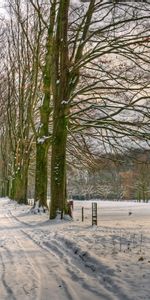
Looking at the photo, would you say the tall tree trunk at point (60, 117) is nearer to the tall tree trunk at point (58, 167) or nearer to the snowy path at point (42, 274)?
the tall tree trunk at point (58, 167)

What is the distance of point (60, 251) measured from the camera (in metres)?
10.6

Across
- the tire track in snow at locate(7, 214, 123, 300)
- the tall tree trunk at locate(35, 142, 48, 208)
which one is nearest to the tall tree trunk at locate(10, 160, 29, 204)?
the tall tree trunk at locate(35, 142, 48, 208)

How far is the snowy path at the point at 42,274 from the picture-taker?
6605 millimetres

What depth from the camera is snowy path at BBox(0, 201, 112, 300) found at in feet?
21.7

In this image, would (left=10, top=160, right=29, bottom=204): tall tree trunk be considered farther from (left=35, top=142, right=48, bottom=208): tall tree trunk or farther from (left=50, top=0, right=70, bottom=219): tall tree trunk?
(left=50, top=0, right=70, bottom=219): tall tree trunk

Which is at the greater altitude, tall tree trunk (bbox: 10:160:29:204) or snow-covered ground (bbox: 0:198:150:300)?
tall tree trunk (bbox: 10:160:29:204)

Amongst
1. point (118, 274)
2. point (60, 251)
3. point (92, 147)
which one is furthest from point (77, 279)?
point (92, 147)

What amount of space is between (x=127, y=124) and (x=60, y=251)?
9.51 meters

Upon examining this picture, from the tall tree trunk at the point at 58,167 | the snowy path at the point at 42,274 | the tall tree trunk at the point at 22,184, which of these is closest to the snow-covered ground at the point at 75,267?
the snowy path at the point at 42,274

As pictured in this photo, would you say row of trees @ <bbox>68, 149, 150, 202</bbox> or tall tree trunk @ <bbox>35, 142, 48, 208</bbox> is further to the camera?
tall tree trunk @ <bbox>35, 142, 48, 208</bbox>

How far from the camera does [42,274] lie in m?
8.10

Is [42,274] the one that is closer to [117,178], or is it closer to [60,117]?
[60,117]

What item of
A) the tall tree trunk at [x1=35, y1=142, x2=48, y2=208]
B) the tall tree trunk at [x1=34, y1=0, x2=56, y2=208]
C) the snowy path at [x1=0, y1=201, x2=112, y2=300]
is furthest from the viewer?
the tall tree trunk at [x1=35, y1=142, x2=48, y2=208]

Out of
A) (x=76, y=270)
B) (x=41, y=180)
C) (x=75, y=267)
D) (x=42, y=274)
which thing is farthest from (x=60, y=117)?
(x=42, y=274)
